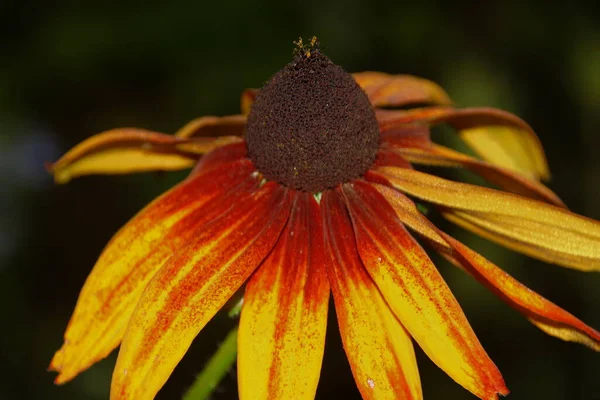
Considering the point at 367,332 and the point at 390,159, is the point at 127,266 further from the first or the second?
the point at 390,159

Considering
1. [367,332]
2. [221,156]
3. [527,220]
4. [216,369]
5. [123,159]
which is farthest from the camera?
[123,159]

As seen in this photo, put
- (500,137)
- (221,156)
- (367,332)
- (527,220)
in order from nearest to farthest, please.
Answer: (367,332), (527,220), (221,156), (500,137)

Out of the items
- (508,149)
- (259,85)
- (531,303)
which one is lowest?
(531,303)

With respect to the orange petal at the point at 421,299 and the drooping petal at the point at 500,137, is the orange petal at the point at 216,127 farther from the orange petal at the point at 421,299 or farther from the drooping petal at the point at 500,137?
the orange petal at the point at 421,299

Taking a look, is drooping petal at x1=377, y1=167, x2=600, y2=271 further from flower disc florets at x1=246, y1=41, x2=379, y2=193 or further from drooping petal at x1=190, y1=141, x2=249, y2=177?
drooping petal at x1=190, y1=141, x2=249, y2=177

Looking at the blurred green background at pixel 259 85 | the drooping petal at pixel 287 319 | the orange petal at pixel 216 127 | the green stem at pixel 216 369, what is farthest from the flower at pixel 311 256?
the blurred green background at pixel 259 85

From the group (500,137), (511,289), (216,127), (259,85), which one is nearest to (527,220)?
(511,289)

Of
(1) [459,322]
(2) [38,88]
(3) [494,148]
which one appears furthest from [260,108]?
(2) [38,88]

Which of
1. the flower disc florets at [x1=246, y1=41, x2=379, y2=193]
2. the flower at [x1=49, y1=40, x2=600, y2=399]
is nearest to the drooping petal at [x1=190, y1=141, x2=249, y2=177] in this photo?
the flower at [x1=49, y1=40, x2=600, y2=399]
